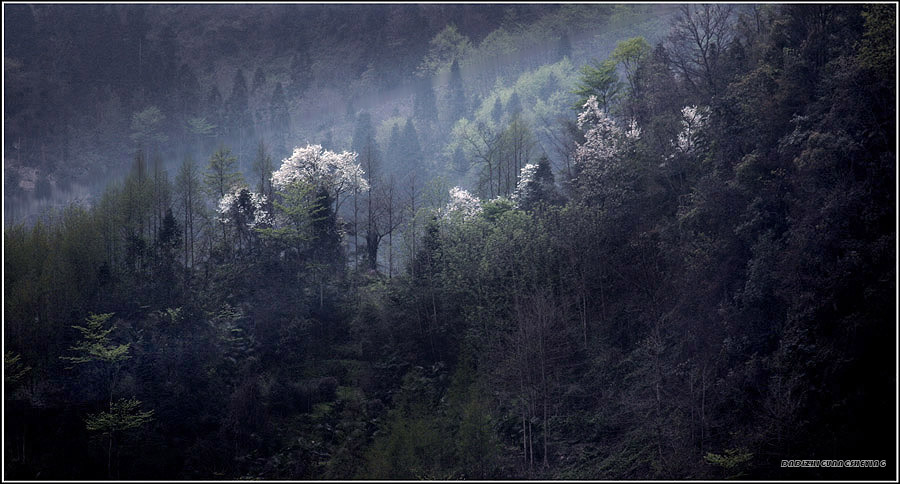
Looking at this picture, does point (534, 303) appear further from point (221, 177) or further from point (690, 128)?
point (221, 177)

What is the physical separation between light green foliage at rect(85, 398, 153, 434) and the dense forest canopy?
0.68ft

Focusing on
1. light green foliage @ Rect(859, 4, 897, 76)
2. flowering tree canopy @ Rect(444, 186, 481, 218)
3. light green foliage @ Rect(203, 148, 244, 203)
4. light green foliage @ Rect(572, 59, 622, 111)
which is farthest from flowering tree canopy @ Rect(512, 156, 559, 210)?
light green foliage @ Rect(203, 148, 244, 203)

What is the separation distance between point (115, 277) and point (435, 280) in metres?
22.0

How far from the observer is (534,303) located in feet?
98.1

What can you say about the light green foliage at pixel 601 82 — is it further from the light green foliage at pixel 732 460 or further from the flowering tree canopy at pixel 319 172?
the light green foliage at pixel 732 460

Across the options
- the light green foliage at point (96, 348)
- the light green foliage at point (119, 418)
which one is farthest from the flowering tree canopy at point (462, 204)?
the light green foliage at point (119, 418)

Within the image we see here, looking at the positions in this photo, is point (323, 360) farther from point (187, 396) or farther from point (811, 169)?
point (811, 169)

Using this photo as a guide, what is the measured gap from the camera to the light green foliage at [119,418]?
3094 cm

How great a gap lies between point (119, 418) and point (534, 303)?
2252cm

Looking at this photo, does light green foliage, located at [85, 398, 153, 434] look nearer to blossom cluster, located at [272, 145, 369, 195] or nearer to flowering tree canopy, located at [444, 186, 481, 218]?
blossom cluster, located at [272, 145, 369, 195]

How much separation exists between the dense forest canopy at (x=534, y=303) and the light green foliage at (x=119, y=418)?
21 centimetres

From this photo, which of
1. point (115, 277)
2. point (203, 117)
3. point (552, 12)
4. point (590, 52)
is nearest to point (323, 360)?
point (115, 277)

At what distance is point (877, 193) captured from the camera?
22922 millimetres

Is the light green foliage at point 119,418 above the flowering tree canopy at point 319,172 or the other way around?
the other way around
